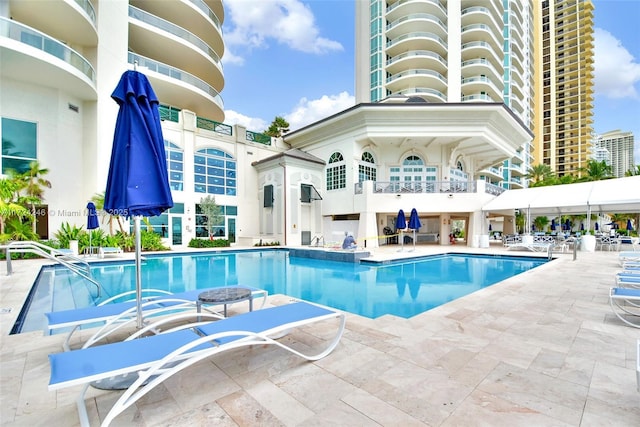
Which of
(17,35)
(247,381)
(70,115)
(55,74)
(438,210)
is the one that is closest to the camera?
(247,381)

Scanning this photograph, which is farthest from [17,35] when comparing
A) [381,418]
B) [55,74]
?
[381,418]

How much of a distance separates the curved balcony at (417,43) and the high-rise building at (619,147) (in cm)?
10763

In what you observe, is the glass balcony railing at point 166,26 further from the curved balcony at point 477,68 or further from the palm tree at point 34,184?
the curved balcony at point 477,68

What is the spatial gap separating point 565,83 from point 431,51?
57.3m

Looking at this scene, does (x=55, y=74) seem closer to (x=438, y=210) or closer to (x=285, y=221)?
(x=285, y=221)

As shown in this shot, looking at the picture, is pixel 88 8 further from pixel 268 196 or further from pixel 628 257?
pixel 628 257

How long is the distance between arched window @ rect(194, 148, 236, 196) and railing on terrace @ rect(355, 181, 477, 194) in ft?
30.1

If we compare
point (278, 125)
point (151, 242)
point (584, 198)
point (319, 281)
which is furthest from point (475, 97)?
point (151, 242)

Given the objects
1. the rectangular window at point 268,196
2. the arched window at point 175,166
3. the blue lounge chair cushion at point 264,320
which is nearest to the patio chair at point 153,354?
the blue lounge chair cushion at point 264,320

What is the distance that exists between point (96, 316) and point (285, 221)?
55.9 ft

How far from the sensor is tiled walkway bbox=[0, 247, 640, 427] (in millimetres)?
2193

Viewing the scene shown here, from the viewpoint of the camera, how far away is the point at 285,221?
2027 centimetres

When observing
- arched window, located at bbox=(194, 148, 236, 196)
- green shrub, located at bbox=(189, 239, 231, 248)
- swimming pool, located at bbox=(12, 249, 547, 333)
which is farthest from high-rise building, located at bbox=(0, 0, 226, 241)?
swimming pool, located at bbox=(12, 249, 547, 333)

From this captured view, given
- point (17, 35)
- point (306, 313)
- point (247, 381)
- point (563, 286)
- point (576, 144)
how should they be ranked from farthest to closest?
point (576, 144)
point (17, 35)
point (563, 286)
point (306, 313)
point (247, 381)
